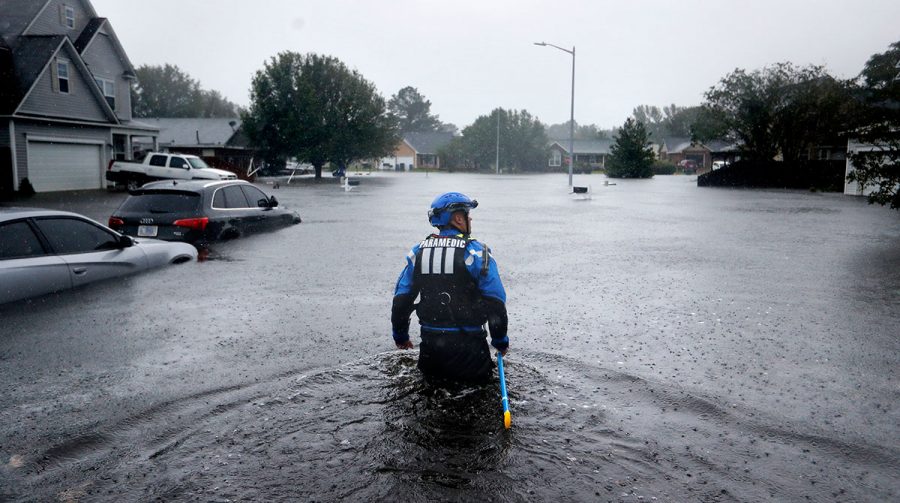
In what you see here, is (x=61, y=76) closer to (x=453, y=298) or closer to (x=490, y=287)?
(x=453, y=298)

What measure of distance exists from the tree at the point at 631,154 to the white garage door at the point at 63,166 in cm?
4433

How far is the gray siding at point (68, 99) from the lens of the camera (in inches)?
1180

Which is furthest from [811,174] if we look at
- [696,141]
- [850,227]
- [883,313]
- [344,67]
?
[883,313]

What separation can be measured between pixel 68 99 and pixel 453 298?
3269cm

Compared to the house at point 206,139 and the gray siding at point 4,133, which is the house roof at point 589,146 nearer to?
the house at point 206,139

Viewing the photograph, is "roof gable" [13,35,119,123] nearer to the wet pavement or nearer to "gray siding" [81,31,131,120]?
"gray siding" [81,31,131,120]

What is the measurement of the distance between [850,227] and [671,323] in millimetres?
13914

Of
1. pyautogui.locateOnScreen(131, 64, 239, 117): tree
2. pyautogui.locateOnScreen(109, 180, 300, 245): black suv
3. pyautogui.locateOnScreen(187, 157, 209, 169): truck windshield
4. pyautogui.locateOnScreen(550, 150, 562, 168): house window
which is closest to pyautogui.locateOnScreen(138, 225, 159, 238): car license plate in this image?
pyautogui.locateOnScreen(109, 180, 300, 245): black suv

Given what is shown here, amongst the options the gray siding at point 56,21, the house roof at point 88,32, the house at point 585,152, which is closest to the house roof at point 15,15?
the gray siding at point 56,21

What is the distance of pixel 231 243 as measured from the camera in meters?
14.1

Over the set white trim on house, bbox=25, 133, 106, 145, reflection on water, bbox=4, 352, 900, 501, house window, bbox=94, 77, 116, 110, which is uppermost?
house window, bbox=94, 77, 116, 110

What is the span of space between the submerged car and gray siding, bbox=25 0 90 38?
94.1 feet

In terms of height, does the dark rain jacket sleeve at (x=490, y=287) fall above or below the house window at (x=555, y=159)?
below

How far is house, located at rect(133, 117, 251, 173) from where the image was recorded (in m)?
54.9
